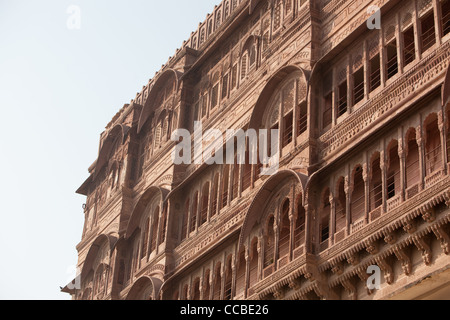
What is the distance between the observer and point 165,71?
25938mm

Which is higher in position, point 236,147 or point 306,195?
point 236,147

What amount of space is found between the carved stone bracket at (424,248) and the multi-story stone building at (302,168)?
3 cm

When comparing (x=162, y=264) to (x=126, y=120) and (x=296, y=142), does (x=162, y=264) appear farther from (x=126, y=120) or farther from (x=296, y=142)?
(x=126, y=120)

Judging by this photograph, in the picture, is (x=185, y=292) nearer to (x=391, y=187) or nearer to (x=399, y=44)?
(x=391, y=187)

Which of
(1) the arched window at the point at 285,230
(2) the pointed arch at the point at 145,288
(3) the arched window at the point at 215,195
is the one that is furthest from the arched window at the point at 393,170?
(2) the pointed arch at the point at 145,288

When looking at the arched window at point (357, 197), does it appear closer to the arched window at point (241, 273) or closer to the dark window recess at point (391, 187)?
the dark window recess at point (391, 187)

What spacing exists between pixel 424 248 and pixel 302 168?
151 inches

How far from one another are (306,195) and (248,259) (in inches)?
88.5

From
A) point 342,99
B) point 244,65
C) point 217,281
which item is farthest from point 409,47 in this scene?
point 217,281

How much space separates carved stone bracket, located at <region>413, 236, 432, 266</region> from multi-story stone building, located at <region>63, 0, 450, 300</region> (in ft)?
0.11

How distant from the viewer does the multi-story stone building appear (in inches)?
607
